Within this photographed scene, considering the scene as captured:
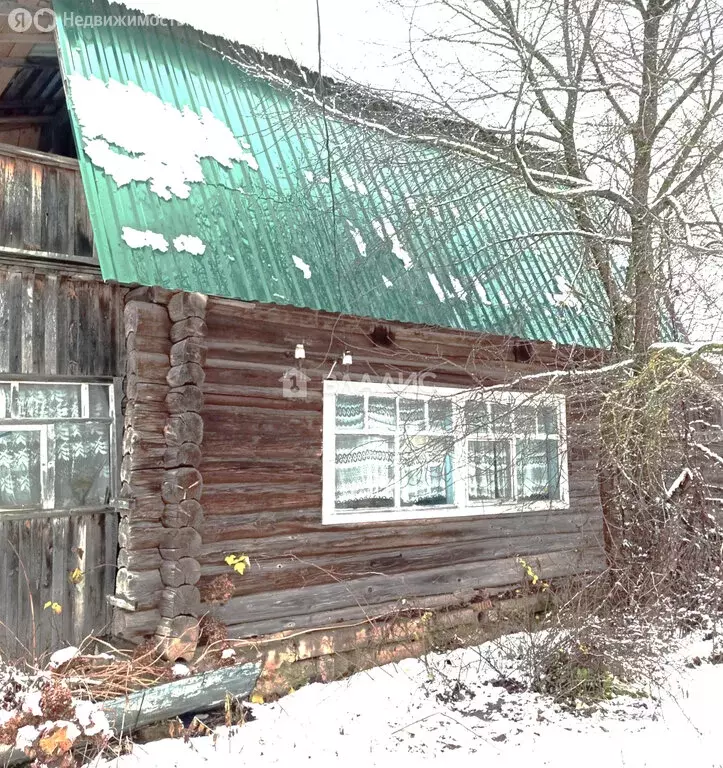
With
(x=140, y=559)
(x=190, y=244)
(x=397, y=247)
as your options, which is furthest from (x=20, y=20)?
(x=140, y=559)

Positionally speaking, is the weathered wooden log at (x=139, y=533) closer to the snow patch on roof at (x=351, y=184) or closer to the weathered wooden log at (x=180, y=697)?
the weathered wooden log at (x=180, y=697)

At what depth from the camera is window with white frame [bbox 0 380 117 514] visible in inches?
231

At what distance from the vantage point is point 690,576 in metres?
6.80

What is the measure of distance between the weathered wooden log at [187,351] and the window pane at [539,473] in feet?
14.5

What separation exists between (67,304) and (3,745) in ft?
11.7

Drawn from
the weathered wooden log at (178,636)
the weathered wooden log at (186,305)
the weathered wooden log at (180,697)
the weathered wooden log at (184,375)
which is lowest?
the weathered wooden log at (180,697)

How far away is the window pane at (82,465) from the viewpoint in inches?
239

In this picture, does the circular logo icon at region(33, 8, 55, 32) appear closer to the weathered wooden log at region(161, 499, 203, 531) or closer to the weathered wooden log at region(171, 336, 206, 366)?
the weathered wooden log at region(171, 336, 206, 366)

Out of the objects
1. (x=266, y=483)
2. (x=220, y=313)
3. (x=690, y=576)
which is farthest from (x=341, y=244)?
(x=690, y=576)

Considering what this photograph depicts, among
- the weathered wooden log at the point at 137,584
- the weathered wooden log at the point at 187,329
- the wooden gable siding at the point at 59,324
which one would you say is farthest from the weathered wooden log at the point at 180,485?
the wooden gable siding at the point at 59,324

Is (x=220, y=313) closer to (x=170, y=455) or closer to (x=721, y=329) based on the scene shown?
(x=170, y=455)

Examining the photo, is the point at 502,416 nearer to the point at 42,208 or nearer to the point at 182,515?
the point at 182,515

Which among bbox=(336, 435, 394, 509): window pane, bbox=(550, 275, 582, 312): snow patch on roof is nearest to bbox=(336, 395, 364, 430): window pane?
bbox=(336, 435, 394, 509): window pane

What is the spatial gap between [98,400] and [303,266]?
2263 millimetres
